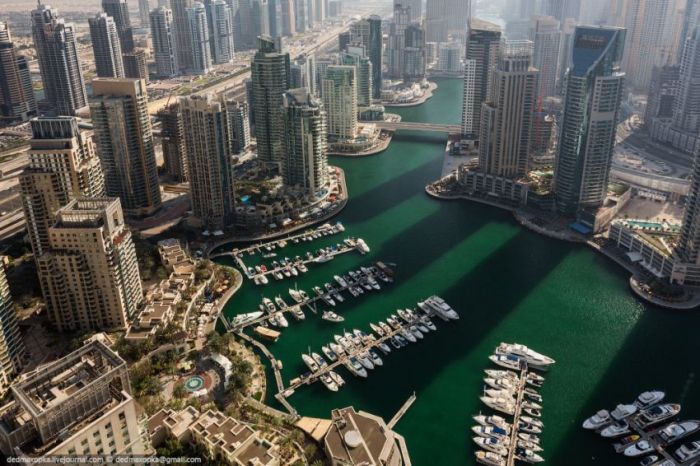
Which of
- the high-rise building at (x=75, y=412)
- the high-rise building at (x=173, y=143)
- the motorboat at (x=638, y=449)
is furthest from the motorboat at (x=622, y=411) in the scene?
the high-rise building at (x=173, y=143)

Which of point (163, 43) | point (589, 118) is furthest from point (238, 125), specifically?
point (163, 43)

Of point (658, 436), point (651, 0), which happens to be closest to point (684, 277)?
point (658, 436)

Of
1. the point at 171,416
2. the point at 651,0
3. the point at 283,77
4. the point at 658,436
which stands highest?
the point at 651,0

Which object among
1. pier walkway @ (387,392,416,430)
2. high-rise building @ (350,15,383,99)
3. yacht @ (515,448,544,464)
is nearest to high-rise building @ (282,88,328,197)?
pier walkway @ (387,392,416,430)

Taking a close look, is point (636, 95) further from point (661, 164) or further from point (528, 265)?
point (528, 265)

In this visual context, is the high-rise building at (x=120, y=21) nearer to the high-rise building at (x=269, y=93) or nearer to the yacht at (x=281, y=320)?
the high-rise building at (x=269, y=93)

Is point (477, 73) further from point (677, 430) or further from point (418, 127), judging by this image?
point (677, 430)

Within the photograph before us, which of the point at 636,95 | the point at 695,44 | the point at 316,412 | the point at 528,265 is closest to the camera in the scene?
the point at 316,412
